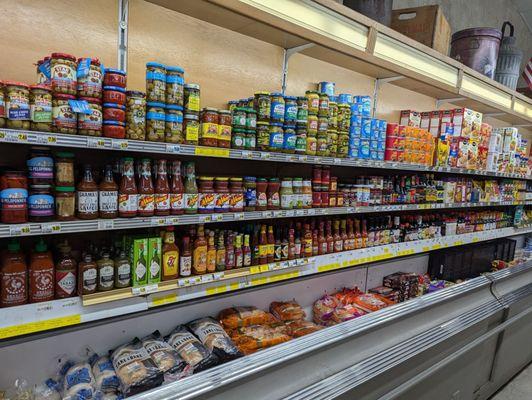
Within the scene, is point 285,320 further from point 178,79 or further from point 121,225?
point 178,79

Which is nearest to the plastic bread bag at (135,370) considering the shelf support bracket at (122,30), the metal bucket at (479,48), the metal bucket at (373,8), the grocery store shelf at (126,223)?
the grocery store shelf at (126,223)

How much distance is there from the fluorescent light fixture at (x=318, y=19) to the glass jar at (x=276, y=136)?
0.54m

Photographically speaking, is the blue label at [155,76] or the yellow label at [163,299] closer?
the blue label at [155,76]

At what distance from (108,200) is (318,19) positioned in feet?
4.82

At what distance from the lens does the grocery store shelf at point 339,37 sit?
1704 millimetres

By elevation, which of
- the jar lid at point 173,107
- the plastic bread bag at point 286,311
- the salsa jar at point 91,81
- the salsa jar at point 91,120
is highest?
the salsa jar at point 91,81

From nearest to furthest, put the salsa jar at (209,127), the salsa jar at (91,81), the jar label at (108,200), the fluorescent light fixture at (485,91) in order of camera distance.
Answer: the salsa jar at (91,81), the jar label at (108,200), the salsa jar at (209,127), the fluorescent light fixture at (485,91)

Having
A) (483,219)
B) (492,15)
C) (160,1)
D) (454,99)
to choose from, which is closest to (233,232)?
(160,1)

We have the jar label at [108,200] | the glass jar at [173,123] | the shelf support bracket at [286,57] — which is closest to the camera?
the jar label at [108,200]

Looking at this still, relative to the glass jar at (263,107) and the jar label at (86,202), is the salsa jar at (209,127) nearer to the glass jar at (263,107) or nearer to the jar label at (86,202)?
the glass jar at (263,107)

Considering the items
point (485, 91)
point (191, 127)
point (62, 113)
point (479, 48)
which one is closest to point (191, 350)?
point (191, 127)

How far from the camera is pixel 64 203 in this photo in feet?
4.32

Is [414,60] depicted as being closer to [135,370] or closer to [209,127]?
[209,127]

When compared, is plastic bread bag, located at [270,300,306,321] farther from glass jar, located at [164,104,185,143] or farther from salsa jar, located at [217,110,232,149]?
glass jar, located at [164,104,185,143]
